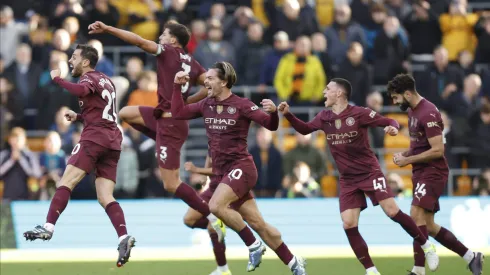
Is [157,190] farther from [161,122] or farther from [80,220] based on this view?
[161,122]

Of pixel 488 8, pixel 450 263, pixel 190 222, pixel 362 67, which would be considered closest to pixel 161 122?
pixel 190 222

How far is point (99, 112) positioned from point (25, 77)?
28.2ft

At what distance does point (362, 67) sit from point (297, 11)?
6.18ft

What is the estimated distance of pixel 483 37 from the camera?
22.9m

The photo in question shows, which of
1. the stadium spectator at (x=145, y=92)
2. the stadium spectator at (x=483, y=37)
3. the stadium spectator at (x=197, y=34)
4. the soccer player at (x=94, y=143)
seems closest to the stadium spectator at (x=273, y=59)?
the stadium spectator at (x=197, y=34)

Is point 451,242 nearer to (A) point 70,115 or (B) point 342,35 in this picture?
(A) point 70,115

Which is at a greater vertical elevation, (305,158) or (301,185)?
(305,158)

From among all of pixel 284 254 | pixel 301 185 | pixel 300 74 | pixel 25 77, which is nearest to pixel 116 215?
pixel 284 254

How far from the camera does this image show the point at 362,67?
21.5 meters

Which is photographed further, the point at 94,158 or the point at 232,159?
the point at 94,158

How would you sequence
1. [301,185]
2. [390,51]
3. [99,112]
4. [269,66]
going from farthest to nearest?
[390,51]
[269,66]
[301,185]
[99,112]

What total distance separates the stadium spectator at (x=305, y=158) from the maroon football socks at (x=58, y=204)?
734cm

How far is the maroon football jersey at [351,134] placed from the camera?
44.5 ft

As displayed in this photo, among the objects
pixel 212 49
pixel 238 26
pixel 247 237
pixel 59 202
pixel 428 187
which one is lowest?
pixel 247 237
